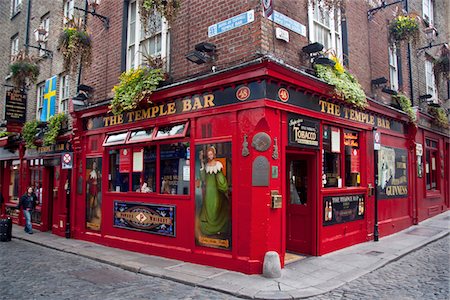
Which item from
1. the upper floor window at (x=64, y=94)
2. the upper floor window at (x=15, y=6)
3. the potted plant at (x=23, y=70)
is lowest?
the upper floor window at (x=64, y=94)

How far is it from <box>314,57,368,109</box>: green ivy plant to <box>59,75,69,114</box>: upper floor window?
10.1 m

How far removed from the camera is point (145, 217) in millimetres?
9703

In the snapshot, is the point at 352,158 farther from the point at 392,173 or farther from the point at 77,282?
the point at 77,282

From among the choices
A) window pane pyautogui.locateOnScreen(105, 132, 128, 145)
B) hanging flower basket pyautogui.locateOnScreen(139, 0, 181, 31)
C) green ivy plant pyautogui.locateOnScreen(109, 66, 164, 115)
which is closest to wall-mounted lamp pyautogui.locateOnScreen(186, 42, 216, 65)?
hanging flower basket pyautogui.locateOnScreen(139, 0, 181, 31)

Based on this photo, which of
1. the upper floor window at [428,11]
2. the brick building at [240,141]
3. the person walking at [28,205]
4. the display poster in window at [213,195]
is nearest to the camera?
the brick building at [240,141]

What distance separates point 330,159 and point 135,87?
549cm

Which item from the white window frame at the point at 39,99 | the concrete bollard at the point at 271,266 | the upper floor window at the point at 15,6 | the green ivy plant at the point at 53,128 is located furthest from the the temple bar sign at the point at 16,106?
the concrete bollard at the point at 271,266

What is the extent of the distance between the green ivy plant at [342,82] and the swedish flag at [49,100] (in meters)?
11.1

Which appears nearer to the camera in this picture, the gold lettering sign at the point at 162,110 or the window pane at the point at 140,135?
the gold lettering sign at the point at 162,110

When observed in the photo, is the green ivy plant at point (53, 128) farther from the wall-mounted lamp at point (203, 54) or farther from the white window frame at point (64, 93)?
the wall-mounted lamp at point (203, 54)

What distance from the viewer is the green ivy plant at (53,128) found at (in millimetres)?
13641

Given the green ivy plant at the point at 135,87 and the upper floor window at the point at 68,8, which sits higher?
the upper floor window at the point at 68,8

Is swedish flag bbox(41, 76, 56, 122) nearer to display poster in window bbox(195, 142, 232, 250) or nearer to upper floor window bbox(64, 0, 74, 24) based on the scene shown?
upper floor window bbox(64, 0, 74, 24)

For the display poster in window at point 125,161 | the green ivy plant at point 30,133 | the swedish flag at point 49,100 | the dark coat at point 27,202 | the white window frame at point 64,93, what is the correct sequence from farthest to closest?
the green ivy plant at point 30,133 → the swedish flag at point 49,100 → the white window frame at point 64,93 → the dark coat at point 27,202 → the display poster in window at point 125,161
